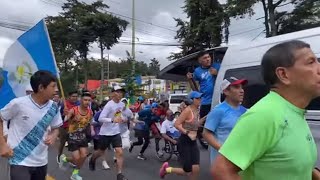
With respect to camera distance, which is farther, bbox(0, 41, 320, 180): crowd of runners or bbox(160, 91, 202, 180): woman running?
bbox(160, 91, 202, 180): woman running

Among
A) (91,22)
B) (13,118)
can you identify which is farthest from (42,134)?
(91,22)

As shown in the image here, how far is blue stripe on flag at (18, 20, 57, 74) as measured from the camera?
6.16 metres

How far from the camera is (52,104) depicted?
14.8 ft

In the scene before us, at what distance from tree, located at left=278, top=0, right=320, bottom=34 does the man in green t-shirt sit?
21.8 metres

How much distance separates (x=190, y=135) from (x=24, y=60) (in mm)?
2646

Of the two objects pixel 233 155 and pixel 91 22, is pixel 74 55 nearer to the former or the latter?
pixel 91 22

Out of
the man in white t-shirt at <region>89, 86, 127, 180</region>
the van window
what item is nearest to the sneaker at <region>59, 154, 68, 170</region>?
the man in white t-shirt at <region>89, 86, 127, 180</region>

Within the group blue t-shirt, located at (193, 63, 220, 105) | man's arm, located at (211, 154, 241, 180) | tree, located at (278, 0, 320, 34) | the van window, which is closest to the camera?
man's arm, located at (211, 154, 241, 180)

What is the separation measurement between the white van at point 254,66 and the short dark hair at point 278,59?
2670 mm

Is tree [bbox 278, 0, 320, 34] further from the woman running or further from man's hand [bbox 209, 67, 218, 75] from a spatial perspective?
the woman running

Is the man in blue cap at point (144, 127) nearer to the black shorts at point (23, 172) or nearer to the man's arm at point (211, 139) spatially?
the man's arm at point (211, 139)

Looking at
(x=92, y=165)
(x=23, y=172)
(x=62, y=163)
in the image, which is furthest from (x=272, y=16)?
(x=23, y=172)

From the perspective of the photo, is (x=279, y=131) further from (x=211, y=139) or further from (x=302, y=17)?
(x=302, y=17)

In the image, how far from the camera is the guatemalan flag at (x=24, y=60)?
20.5 ft
